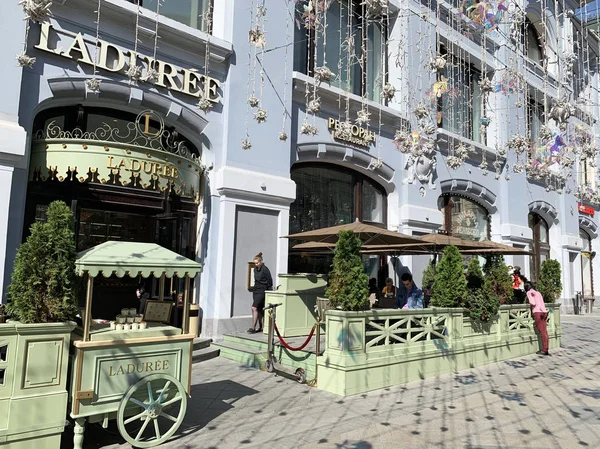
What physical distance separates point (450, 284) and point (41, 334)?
23.5 feet

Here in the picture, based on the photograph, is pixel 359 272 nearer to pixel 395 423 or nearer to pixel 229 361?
pixel 395 423

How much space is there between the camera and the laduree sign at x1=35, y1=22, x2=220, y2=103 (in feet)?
28.1

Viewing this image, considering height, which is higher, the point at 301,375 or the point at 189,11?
the point at 189,11

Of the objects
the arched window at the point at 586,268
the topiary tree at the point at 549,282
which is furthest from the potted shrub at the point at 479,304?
the arched window at the point at 586,268

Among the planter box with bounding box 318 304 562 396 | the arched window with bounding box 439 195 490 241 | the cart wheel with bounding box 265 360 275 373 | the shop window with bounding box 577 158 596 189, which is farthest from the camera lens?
the shop window with bounding box 577 158 596 189

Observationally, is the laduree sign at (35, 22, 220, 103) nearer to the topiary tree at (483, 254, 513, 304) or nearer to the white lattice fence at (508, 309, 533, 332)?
the topiary tree at (483, 254, 513, 304)

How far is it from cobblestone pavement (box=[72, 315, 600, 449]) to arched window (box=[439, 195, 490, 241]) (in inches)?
370

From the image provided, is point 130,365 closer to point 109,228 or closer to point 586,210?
point 109,228

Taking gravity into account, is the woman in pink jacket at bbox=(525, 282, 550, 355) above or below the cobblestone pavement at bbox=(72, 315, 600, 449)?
above

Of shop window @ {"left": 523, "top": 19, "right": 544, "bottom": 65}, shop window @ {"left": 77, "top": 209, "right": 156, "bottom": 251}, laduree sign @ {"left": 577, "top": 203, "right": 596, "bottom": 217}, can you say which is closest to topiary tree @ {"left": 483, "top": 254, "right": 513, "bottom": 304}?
shop window @ {"left": 77, "top": 209, "right": 156, "bottom": 251}

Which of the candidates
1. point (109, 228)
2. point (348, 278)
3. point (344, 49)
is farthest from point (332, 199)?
point (348, 278)

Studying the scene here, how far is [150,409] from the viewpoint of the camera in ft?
16.0

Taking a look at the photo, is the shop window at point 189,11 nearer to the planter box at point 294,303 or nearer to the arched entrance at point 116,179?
the arched entrance at point 116,179

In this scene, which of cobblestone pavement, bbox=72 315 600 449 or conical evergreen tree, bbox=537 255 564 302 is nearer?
cobblestone pavement, bbox=72 315 600 449
